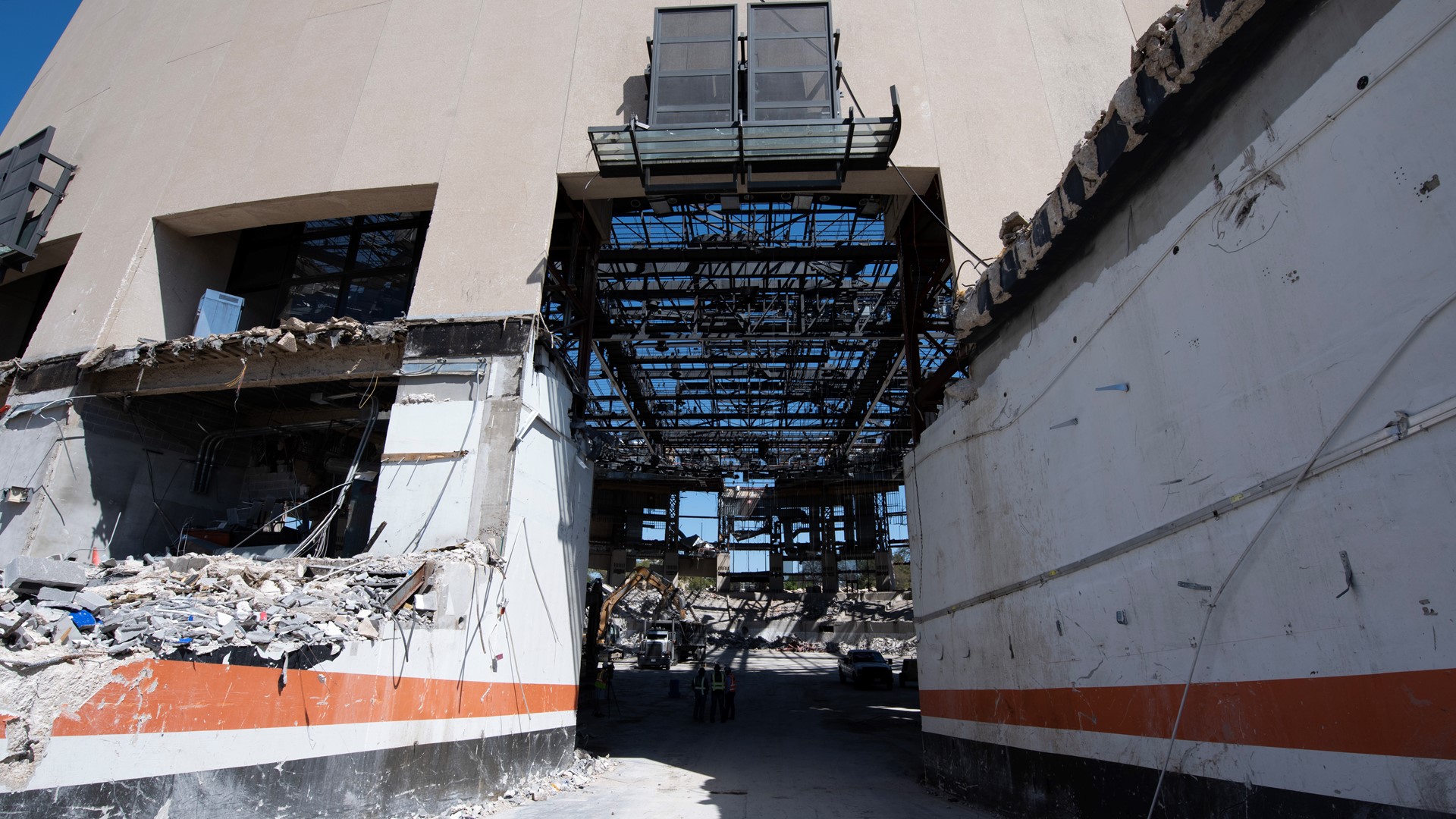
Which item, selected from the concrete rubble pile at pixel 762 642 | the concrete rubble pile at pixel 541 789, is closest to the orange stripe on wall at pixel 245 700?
the concrete rubble pile at pixel 541 789

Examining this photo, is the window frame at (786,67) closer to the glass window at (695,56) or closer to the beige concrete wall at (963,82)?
the glass window at (695,56)

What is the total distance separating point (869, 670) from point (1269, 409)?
25050 mm

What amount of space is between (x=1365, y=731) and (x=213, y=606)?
910cm

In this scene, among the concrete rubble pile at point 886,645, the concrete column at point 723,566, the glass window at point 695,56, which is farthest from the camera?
the concrete column at point 723,566

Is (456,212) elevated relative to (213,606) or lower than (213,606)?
elevated

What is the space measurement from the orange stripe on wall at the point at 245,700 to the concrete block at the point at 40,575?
4.94 ft

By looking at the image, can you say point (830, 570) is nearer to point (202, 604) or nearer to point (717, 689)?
point (717, 689)

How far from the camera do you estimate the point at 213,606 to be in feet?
21.6

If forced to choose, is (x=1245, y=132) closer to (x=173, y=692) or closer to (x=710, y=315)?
(x=173, y=692)

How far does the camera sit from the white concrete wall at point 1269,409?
3898mm

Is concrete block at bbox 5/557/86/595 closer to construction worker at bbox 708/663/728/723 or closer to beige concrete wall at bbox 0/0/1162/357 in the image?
beige concrete wall at bbox 0/0/1162/357

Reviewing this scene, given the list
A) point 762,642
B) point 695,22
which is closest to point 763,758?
point 695,22

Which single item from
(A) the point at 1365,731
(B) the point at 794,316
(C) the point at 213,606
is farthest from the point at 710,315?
(A) the point at 1365,731

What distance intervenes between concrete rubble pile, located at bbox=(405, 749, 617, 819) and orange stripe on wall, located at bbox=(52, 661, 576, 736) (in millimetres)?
1190
